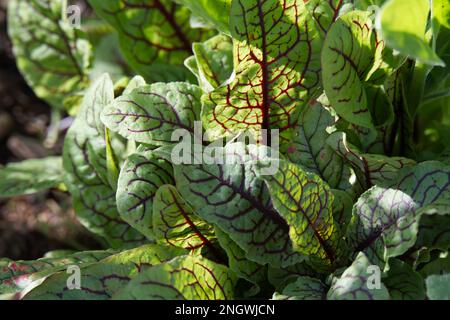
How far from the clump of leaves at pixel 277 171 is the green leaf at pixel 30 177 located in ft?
0.44

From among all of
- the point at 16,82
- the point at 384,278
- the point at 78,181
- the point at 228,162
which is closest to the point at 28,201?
the point at 16,82

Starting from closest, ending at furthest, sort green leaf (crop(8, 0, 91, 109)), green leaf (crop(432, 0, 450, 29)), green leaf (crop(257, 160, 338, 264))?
green leaf (crop(257, 160, 338, 264)), green leaf (crop(432, 0, 450, 29)), green leaf (crop(8, 0, 91, 109))

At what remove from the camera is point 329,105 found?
3.82 ft

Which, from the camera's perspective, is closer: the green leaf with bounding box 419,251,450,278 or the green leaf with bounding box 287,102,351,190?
the green leaf with bounding box 419,251,450,278

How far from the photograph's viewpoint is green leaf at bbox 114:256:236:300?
0.94m

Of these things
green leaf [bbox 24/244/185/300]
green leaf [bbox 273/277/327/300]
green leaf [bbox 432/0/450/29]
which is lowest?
green leaf [bbox 273/277/327/300]

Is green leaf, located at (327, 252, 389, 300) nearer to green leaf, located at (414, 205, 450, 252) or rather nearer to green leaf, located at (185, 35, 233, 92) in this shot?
green leaf, located at (414, 205, 450, 252)

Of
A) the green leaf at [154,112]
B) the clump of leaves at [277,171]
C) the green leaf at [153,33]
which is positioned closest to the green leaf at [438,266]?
the clump of leaves at [277,171]

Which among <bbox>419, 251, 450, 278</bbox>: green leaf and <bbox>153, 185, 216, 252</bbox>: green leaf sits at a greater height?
<bbox>153, 185, 216, 252</bbox>: green leaf

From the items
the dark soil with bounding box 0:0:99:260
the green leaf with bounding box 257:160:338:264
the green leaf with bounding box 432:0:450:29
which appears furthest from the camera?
the dark soil with bounding box 0:0:99:260

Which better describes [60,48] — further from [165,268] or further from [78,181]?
[165,268]

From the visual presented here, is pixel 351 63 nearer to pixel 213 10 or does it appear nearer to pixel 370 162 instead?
pixel 370 162

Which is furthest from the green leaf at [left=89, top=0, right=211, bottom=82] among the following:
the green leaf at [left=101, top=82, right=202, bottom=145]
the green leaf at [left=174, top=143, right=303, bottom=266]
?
the green leaf at [left=174, top=143, right=303, bottom=266]

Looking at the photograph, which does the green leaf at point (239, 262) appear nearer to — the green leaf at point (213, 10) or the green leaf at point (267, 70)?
the green leaf at point (267, 70)
